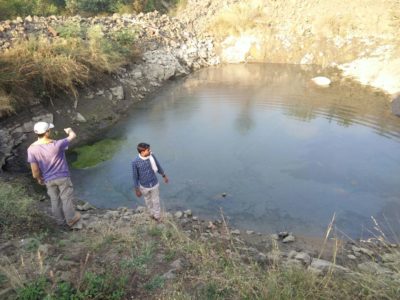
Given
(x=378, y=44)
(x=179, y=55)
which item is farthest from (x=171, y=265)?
(x=378, y=44)

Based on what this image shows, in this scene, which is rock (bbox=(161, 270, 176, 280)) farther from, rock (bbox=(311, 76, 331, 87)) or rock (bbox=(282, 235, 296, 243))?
rock (bbox=(311, 76, 331, 87))

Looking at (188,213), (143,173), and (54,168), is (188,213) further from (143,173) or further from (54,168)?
(54,168)

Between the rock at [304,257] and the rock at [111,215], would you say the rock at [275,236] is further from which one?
the rock at [111,215]

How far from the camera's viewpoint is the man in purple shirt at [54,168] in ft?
17.2

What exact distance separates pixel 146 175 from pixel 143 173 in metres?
0.06

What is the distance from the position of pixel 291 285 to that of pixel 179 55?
15.7m

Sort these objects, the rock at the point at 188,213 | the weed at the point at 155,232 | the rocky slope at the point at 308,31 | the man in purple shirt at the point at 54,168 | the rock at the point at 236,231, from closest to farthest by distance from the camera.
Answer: the man in purple shirt at the point at 54,168 < the weed at the point at 155,232 < the rock at the point at 236,231 < the rock at the point at 188,213 < the rocky slope at the point at 308,31

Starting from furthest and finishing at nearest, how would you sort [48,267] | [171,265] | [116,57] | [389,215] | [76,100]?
[116,57] → [76,100] → [389,215] → [171,265] → [48,267]

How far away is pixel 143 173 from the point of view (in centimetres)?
590

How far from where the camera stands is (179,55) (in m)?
18.0

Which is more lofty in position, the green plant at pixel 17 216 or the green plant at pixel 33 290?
the green plant at pixel 33 290

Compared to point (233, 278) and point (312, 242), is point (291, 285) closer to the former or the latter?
point (233, 278)

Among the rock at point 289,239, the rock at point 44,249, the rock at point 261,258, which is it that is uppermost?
the rock at point 44,249

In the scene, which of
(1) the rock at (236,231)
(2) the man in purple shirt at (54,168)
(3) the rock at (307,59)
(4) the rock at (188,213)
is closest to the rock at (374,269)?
(1) the rock at (236,231)
